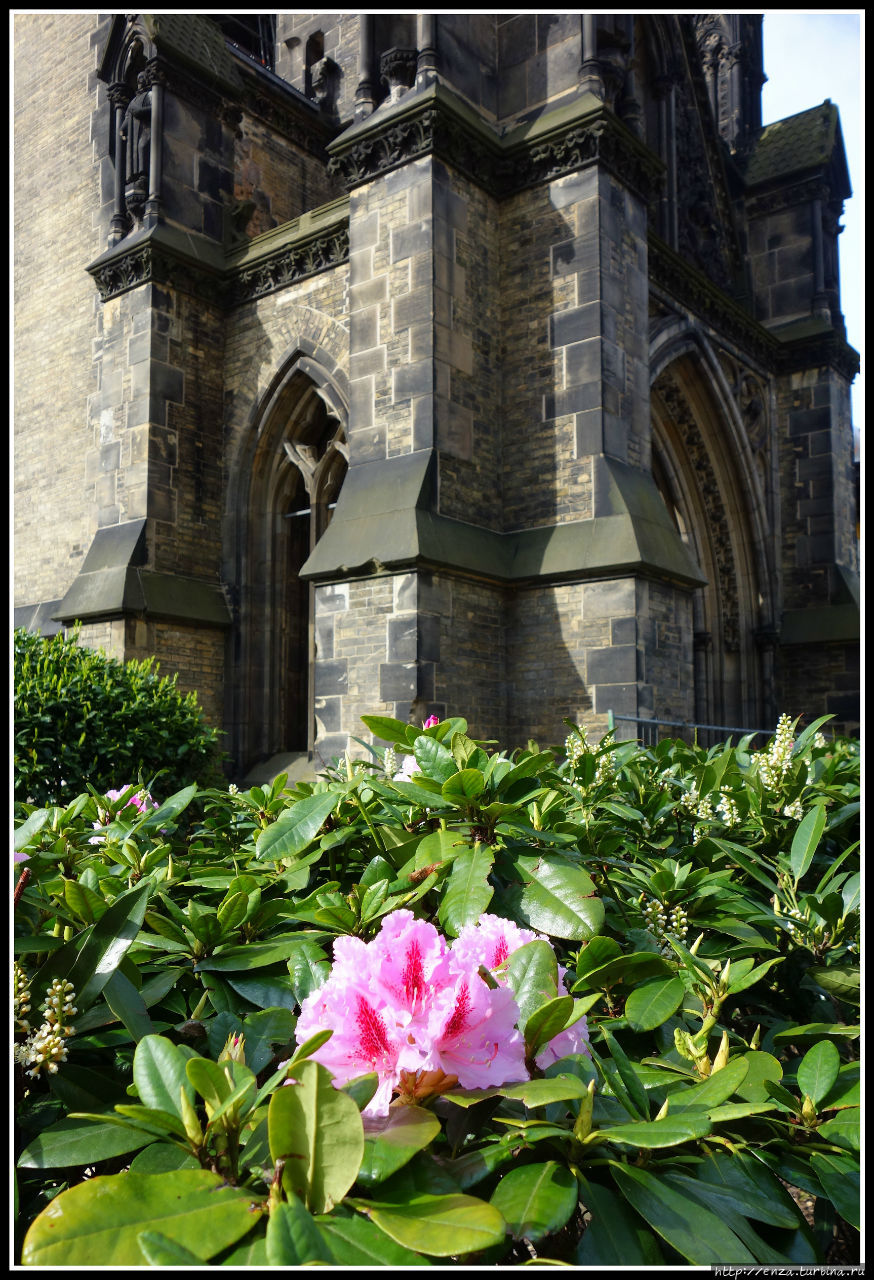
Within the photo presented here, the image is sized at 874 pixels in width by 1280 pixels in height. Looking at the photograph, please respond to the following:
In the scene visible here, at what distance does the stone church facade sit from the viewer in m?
9.12

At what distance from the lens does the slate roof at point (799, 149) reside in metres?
16.0

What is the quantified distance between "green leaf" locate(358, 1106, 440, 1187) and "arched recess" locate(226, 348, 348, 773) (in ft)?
34.9

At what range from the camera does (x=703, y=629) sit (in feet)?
48.0

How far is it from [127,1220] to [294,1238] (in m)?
0.13

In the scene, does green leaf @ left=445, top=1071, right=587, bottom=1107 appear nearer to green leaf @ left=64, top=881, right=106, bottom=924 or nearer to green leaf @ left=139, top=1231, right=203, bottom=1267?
green leaf @ left=139, top=1231, right=203, bottom=1267

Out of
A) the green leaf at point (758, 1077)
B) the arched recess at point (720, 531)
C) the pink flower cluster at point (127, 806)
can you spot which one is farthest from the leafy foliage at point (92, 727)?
the arched recess at point (720, 531)

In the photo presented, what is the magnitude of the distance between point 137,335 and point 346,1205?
12.6 metres

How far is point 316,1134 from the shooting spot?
0.64m

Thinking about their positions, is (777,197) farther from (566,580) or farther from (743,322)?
(566,580)

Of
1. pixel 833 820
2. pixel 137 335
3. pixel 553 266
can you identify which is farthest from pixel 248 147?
pixel 833 820

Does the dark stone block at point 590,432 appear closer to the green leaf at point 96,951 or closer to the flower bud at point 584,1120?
the green leaf at point 96,951

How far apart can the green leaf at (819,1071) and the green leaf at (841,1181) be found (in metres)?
0.06

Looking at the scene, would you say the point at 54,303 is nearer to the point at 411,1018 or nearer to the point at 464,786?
the point at 464,786

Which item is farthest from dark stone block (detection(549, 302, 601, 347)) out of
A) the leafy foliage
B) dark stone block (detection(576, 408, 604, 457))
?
the leafy foliage
